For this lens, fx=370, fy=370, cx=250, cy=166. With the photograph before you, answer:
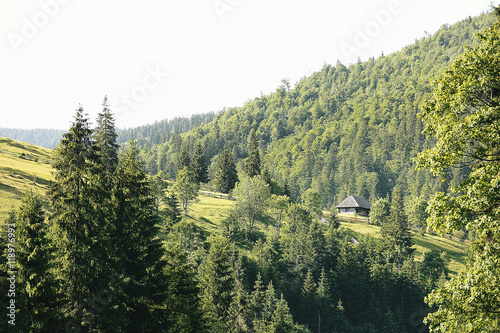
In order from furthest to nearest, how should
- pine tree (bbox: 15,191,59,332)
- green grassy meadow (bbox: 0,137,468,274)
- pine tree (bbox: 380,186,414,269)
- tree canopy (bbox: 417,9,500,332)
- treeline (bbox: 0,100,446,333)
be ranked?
pine tree (bbox: 380,186,414,269)
green grassy meadow (bbox: 0,137,468,274)
treeline (bbox: 0,100,446,333)
pine tree (bbox: 15,191,59,332)
tree canopy (bbox: 417,9,500,332)

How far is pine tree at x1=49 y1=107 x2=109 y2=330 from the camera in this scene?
2147 cm

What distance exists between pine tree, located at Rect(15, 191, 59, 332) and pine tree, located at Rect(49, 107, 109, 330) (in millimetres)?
1105

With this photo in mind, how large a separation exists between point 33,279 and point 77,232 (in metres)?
3.33

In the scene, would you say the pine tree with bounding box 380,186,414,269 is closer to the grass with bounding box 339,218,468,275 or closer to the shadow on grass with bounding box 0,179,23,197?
the grass with bounding box 339,218,468,275

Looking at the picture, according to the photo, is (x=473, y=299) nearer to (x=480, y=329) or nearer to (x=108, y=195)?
(x=480, y=329)

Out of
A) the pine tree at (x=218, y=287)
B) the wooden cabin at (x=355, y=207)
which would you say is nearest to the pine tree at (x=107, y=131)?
the pine tree at (x=218, y=287)

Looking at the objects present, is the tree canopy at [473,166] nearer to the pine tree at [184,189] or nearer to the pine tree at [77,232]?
the pine tree at [77,232]

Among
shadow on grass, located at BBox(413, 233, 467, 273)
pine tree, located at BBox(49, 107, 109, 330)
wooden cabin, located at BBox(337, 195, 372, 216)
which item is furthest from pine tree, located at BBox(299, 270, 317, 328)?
wooden cabin, located at BBox(337, 195, 372, 216)

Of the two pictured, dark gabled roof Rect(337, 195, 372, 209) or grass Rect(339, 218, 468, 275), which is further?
dark gabled roof Rect(337, 195, 372, 209)

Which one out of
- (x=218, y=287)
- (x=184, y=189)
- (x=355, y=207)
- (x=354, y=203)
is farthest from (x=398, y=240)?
(x=218, y=287)

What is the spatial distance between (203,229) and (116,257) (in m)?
53.5

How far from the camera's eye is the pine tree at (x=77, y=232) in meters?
21.5

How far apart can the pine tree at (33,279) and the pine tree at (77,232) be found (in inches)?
43.5

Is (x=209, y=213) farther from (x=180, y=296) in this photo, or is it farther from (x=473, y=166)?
(x=473, y=166)
